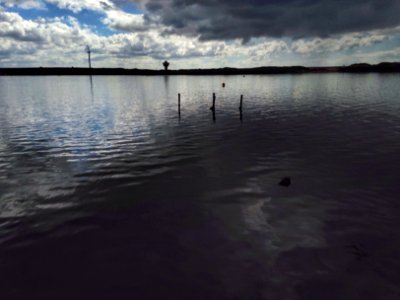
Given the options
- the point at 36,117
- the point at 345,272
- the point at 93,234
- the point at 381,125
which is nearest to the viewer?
the point at 345,272

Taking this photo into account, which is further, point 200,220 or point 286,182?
point 286,182

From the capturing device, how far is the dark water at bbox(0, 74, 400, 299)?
793 cm

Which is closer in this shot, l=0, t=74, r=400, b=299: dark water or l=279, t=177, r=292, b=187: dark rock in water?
l=0, t=74, r=400, b=299: dark water

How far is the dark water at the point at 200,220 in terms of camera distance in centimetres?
793

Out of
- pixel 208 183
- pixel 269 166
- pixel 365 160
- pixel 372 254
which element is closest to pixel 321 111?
pixel 365 160

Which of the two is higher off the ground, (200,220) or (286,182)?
(286,182)

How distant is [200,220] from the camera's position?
445 inches

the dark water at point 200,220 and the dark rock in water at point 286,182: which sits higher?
the dark rock in water at point 286,182

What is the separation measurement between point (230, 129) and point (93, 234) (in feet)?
70.7

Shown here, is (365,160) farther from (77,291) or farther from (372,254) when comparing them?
(77,291)

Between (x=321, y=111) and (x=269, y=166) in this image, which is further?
(x=321, y=111)

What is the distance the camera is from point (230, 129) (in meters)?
29.8

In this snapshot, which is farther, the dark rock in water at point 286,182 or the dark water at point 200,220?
the dark rock in water at point 286,182

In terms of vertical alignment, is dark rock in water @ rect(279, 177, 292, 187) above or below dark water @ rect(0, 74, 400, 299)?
above
